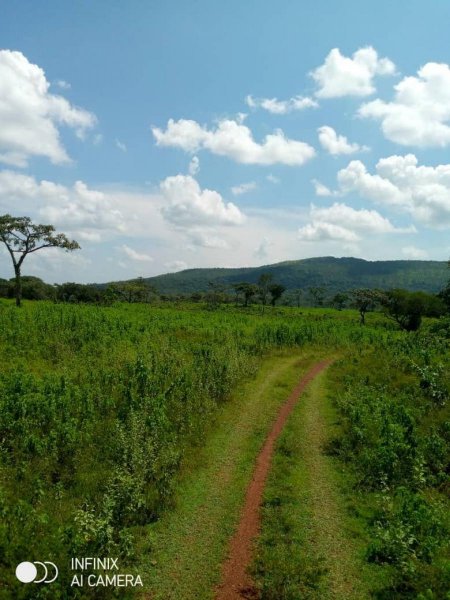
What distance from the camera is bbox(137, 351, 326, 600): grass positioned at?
354 inches

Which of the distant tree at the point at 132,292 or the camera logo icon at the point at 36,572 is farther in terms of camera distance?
the distant tree at the point at 132,292

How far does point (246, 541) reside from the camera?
1027cm

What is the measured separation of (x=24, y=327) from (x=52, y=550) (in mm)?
23309

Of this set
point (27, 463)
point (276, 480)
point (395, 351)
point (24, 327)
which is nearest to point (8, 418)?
point (27, 463)

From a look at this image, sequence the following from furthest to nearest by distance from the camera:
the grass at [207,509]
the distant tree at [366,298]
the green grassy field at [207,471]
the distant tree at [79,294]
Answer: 1. the distant tree at [79,294]
2. the distant tree at [366,298]
3. the green grassy field at [207,471]
4. the grass at [207,509]

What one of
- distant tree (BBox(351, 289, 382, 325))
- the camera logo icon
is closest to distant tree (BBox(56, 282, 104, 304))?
distant tree (BBox(351, 289, 382, 325))

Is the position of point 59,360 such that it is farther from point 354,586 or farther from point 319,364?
point 354,586

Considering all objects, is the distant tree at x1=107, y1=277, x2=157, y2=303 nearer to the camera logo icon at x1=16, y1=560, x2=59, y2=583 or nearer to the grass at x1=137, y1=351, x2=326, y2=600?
the grass at x1=137, y1=351, x2=326, y2=600

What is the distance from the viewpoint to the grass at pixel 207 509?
29.5ft

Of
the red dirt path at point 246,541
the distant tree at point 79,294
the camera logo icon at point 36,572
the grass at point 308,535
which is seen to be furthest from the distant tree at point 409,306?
the camera logo icon at point 36,572

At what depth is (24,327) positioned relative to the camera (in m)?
29.6

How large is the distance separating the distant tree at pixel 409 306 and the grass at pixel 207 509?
4897cm

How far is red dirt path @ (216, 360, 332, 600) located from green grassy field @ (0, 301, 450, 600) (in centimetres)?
25

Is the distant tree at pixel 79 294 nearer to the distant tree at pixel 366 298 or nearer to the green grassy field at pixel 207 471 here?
the distant tree at pixel 366 298
